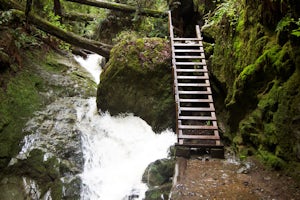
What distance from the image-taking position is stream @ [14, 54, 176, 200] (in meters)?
7.34

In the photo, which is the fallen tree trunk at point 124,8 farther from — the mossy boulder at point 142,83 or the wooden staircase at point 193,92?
the mossy boulder at point 142,83

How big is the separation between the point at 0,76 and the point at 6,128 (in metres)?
2.18

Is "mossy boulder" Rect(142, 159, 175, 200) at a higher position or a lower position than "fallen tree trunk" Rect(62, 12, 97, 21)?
lower

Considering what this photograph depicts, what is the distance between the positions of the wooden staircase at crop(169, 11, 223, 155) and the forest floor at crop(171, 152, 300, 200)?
76 cm

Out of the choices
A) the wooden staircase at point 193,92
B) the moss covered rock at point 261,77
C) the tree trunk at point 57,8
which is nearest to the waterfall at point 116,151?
the wooden staircase at point 193,92

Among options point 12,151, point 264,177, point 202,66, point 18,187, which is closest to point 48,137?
point 12,151

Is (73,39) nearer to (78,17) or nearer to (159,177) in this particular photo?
(78,17)

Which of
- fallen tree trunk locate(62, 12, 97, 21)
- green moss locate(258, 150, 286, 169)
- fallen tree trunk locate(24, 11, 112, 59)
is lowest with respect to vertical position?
green moss locate(258, 150, 286, 169)

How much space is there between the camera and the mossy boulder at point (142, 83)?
364 inches

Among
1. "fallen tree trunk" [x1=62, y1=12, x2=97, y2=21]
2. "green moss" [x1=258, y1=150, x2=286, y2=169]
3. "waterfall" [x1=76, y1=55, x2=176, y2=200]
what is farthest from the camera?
"fallen tree trunk" [x1=62, y1=12, x2=97, y2=21]

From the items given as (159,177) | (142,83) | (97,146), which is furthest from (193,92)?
(97,146)

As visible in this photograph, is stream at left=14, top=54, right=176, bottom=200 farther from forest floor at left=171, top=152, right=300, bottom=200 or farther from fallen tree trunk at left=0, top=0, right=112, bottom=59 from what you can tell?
fallen tree trunk at left=0, top=0, right=112, bottom=59

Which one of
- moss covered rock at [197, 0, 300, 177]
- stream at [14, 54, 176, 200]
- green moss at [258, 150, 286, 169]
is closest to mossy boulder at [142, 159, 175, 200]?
stream at [14, 54, 176, 200]

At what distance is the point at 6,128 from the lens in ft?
27.6
